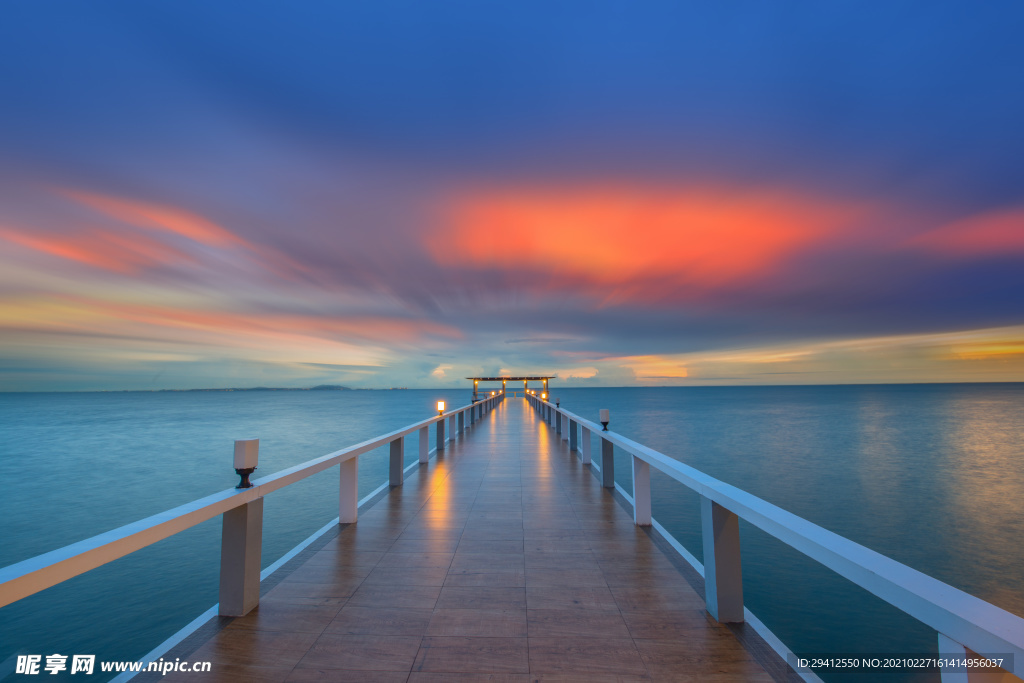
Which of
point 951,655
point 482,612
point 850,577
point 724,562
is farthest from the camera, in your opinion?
point 482,612

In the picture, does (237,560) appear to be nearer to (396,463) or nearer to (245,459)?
(245,459)

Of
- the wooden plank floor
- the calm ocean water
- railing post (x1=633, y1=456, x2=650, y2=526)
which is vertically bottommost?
the calm ocean water

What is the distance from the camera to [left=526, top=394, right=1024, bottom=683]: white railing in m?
1.27

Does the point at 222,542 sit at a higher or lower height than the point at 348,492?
higher

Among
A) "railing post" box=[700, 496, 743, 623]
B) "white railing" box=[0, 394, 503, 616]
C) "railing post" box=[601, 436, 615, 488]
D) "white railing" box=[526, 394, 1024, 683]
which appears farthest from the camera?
"railing post" box=[601, 436, 615, 488]

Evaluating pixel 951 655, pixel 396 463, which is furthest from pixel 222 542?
pixel 396 463

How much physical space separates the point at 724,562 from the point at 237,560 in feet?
10.3

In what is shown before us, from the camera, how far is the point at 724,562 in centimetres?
276

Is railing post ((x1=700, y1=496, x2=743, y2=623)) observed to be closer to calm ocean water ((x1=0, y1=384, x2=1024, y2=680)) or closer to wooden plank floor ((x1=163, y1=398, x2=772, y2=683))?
wooden plank floor ((x1=163, y1=398, x2=772, y2=683))

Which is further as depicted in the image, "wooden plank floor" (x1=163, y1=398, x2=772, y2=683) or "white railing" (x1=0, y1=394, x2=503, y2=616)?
A: "wooden plank floor" (x1=163, y1=398, x2=772, y2=683)

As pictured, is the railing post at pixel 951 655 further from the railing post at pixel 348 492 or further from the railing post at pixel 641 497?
the railing post at pixel 348 492

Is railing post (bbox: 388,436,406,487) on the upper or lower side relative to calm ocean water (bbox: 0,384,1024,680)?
upper

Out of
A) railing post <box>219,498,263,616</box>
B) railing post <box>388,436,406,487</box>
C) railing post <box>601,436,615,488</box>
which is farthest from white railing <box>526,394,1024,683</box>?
railing post <box>388,436,406,487</box>

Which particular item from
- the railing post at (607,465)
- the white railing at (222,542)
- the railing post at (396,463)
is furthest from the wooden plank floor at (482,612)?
the railing post at (396,463)
